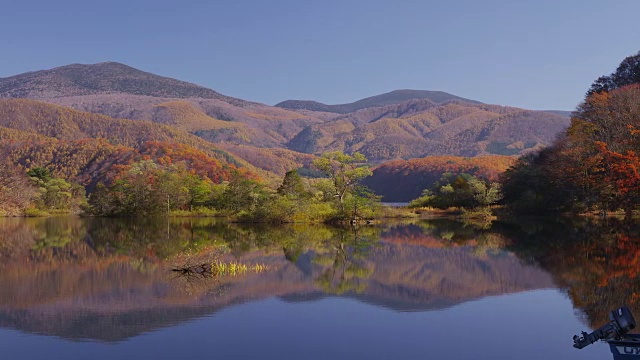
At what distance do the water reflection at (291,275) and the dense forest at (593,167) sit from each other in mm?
8460

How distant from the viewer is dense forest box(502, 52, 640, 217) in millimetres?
39200

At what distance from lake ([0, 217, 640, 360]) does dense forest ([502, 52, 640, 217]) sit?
13504 millimetres

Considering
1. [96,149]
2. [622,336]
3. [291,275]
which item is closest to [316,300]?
[291,275]

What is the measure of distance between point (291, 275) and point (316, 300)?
381cm

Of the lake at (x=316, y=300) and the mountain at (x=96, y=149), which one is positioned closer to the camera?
the lake at (x=316, y=300)

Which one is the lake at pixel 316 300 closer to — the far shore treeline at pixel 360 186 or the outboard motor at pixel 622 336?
the outboard motor at pixel 622 336

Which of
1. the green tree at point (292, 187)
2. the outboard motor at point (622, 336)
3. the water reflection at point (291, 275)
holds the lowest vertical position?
the water reflection at point (291, 275)

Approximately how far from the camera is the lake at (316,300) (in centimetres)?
1075

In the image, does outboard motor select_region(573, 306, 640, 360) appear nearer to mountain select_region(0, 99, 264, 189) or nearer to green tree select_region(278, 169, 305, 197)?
green tree select_region(278, 169, 305, 197)

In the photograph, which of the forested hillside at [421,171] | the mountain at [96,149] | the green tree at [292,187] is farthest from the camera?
the forested hillside at [421,171]

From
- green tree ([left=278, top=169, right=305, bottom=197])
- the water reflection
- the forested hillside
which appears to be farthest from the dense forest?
the forested hillside

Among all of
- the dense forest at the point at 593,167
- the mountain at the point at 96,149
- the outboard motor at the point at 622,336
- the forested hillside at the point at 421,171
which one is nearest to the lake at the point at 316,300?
the outboard motor at the point at 622,336

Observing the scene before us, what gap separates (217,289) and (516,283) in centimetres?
864

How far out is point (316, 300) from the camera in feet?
49.7
